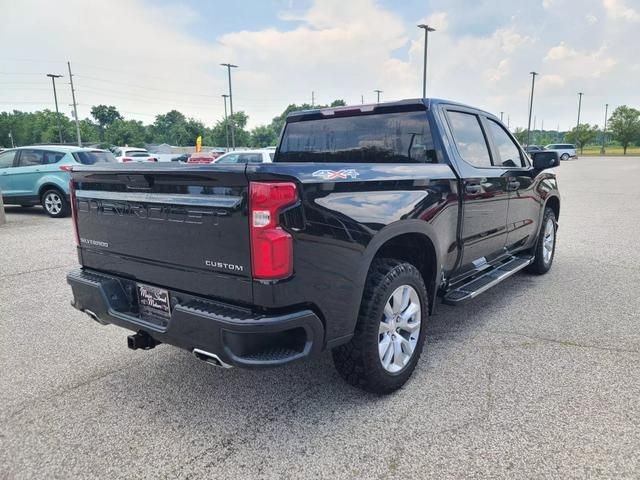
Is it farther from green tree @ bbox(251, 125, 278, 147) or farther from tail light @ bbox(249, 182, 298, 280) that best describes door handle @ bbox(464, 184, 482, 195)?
green tree @ bbox(251, 125, 278, 147)

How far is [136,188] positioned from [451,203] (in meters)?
2.20

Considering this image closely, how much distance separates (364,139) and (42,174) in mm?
9640

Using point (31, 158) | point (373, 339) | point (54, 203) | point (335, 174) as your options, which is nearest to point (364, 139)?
point (335, 174)

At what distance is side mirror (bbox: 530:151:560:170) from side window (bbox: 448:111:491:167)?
91 cm

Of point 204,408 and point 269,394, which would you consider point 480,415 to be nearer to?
point 269,394

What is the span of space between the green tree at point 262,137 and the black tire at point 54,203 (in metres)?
89.5

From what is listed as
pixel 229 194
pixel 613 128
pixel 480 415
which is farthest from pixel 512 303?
pixel 613 128

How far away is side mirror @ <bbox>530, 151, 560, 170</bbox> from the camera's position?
4.82 metres

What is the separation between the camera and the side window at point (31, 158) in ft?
35.7

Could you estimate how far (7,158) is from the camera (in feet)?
36.6

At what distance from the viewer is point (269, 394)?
3.07m

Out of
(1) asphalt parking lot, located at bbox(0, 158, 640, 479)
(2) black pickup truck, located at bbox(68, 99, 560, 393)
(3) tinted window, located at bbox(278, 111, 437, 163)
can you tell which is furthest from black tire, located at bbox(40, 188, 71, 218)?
(2) black pickup truck, located at bbox(68, 99, 560, 393)

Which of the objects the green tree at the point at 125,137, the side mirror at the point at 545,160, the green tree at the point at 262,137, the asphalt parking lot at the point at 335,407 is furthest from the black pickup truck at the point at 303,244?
the green tree at the point at 262,137

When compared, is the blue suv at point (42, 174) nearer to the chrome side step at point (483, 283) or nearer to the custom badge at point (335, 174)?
the chrome side step at point (483, 283)
